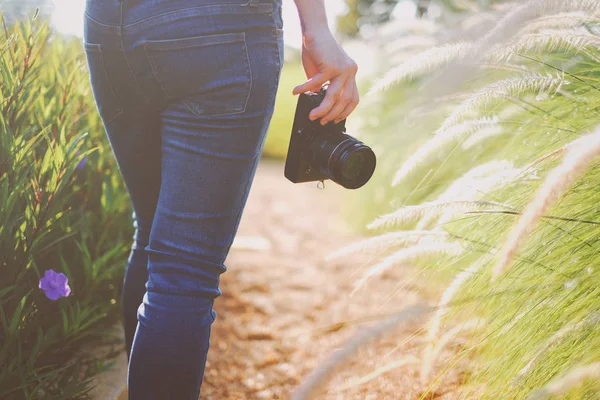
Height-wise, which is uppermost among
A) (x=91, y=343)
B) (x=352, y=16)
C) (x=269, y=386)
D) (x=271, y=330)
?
(x=91, y=343)

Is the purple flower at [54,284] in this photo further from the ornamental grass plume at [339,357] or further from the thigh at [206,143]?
the ornamental grass plume at [339,357]

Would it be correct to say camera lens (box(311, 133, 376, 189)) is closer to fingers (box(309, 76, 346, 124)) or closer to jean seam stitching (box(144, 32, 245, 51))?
fingers (box(309, 76, 346, 124))

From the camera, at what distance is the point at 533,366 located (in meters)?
1.01

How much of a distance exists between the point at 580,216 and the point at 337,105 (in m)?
0.53

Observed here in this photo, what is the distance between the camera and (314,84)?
1033mm

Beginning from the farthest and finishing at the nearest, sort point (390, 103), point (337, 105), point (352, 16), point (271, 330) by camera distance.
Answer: point (352, 16), point (390, 103), point (271, 330), point (337, 105)

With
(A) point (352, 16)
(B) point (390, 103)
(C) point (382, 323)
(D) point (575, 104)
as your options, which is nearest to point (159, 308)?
(C) point (382, 323)

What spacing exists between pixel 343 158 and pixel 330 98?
0.12m

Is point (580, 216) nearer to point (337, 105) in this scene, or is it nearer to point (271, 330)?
point (337, 105)

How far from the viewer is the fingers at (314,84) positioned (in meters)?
1.02

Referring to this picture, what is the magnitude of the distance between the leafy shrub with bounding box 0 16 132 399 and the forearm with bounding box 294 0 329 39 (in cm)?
51

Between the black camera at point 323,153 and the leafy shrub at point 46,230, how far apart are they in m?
0.43

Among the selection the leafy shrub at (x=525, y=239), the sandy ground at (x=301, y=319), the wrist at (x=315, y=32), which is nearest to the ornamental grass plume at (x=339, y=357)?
the sandy ground at (x=301, y=319)

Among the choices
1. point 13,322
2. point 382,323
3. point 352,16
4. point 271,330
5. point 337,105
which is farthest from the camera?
point 352,16
